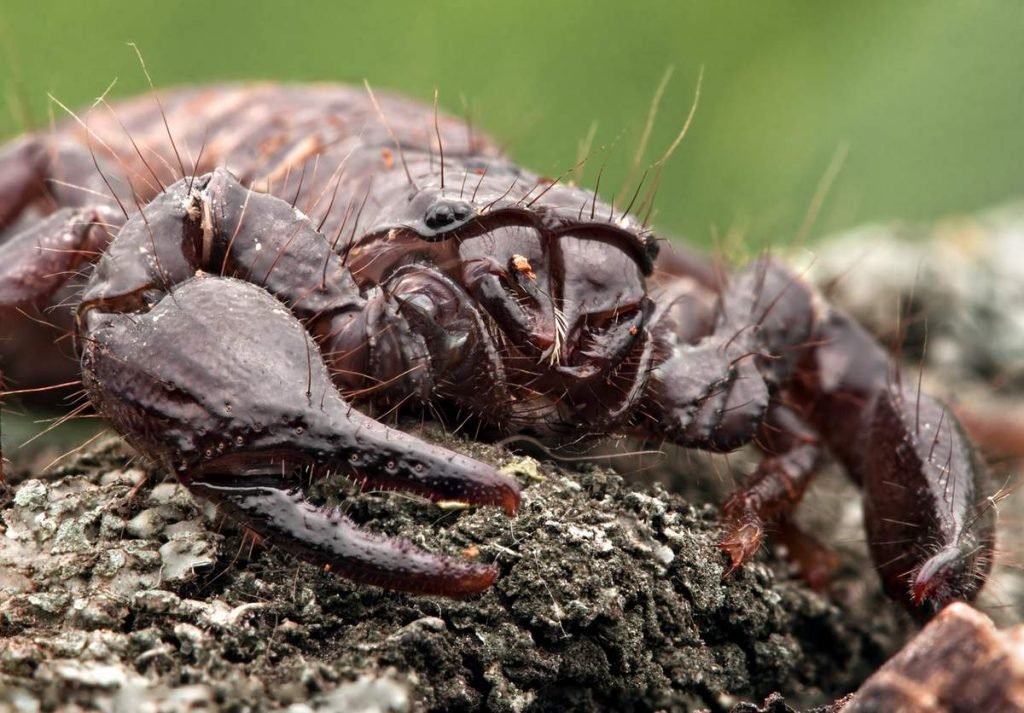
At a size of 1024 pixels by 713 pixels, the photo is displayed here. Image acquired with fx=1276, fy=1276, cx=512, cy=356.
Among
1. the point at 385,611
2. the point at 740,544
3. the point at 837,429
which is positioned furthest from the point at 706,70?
the point at 385,611

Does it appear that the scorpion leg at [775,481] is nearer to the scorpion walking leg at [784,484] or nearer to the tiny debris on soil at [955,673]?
the scorpion walking leg at [784,484]

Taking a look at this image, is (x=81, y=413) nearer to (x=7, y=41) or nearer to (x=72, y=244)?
(x=72, y=244)

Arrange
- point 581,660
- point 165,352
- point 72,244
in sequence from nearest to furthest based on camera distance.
Answer: point 165,352
point 581,660
point 72,244

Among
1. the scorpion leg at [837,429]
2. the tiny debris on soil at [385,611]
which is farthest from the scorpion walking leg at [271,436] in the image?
the scorpion leg at [837,429]

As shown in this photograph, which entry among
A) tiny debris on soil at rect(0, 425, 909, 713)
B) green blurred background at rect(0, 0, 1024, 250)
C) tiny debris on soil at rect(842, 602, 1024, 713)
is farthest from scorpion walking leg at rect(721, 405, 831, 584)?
green blurred background at rect(0, 0, 1024, 250)

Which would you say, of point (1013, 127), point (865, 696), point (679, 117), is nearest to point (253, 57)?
point (679, 117)

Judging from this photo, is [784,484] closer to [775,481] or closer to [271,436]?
[775,481]
